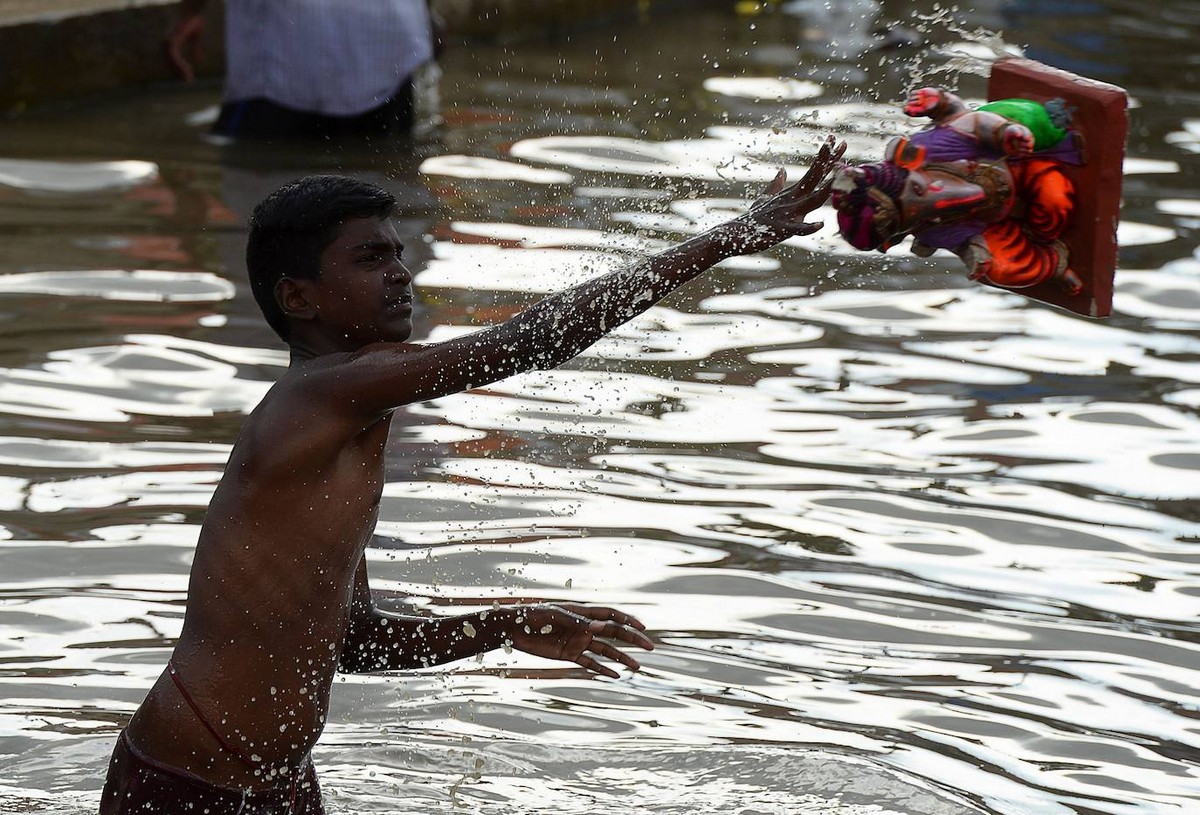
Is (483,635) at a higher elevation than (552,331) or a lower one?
lower

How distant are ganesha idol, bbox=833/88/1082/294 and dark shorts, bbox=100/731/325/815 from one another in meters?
1.63

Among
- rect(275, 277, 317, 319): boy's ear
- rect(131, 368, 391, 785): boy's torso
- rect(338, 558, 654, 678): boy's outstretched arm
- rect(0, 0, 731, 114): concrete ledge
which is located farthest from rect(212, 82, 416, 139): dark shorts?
rect(131, 368, 391, 785): boy's torso

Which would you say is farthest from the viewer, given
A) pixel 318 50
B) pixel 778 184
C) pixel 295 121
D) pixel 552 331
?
pixel 295 121

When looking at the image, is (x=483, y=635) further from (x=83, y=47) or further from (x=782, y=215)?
(x=83, y=47)

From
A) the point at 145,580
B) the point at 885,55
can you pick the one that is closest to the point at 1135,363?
the point at 145,580

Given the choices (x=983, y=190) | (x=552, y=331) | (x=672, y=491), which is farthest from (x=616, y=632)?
(x=672, y=491)

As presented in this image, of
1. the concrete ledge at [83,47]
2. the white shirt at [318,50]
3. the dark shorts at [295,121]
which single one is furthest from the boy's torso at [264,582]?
the concrete ledge at [83,47]

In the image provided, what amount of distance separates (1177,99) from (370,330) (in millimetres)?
8691

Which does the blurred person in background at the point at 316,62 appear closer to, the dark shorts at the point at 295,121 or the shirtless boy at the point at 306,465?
the dark shorts at the point at 295,121

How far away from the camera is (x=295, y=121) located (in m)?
9.24

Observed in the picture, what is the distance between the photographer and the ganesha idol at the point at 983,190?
3824 millimetres

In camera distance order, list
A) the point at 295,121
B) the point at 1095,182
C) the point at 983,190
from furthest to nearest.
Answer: the point at 295,121 < the point at 1095,182 < the point at 983,190

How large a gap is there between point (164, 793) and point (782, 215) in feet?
4.68

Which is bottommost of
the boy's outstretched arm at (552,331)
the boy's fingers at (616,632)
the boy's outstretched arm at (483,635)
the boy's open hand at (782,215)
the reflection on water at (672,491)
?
the reflection on water at (672,491)
